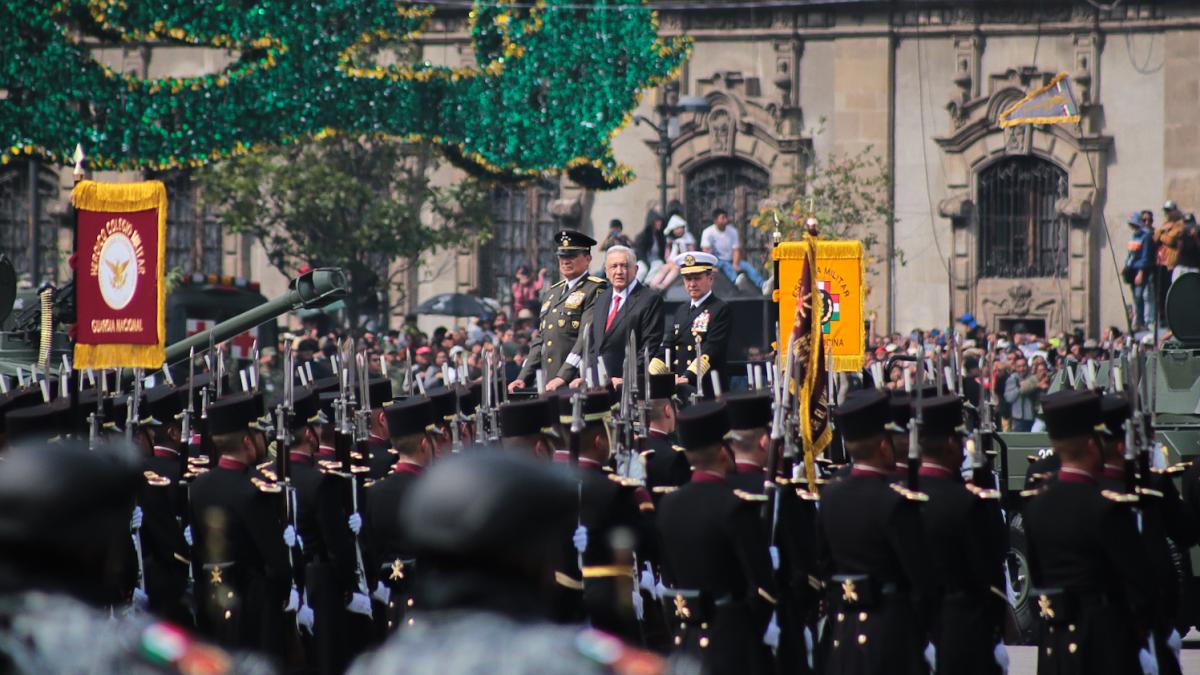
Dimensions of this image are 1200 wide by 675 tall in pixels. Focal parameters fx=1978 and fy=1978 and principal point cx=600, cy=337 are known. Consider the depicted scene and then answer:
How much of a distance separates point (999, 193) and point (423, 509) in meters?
32.2

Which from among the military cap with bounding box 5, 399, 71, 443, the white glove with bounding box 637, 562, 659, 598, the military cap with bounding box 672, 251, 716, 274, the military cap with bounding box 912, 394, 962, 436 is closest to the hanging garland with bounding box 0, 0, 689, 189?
the military cap with bounding box 672, 251, 716, 274

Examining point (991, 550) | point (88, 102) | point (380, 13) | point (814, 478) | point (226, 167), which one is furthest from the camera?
point (226, 167)

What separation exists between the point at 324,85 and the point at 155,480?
1667 cm

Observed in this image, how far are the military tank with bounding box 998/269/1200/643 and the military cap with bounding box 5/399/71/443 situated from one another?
530 cm

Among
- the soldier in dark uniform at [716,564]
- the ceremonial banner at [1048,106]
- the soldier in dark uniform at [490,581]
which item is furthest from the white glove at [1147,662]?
the ceremonial banner at [1048,106]

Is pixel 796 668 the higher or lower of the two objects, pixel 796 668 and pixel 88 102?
the lower

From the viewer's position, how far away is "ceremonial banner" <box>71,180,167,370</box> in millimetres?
11562

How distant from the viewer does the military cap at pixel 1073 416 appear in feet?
27.6

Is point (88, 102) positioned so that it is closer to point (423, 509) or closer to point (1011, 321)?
point (1011, 321)

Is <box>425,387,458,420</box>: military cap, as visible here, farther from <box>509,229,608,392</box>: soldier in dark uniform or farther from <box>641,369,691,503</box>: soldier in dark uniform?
<box>509,229,608,392</box>: soldier in dark uniform

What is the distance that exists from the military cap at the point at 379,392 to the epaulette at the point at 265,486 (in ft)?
5.65

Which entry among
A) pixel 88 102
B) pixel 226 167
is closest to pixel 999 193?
pixel 226 167

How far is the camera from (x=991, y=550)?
27.8 ft

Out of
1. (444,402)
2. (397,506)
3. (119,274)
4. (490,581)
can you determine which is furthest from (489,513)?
(119,274)
